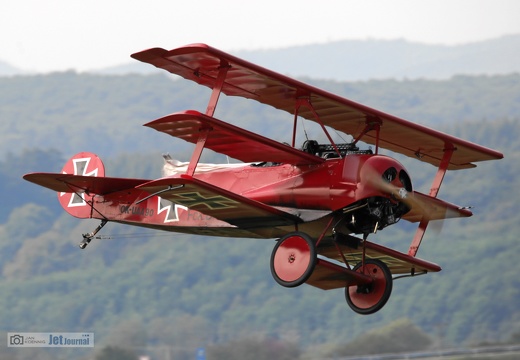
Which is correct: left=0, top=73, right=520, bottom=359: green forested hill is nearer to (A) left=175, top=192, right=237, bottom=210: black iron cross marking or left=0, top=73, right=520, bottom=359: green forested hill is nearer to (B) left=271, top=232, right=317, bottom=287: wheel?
(B) left=271, top=232, right=317, bottom=287: wheel

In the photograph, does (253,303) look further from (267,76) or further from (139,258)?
(267,76)

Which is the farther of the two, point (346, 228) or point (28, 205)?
point (28, 205)

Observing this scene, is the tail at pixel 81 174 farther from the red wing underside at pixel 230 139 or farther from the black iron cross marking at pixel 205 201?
the red wing underside at pixel 230 139

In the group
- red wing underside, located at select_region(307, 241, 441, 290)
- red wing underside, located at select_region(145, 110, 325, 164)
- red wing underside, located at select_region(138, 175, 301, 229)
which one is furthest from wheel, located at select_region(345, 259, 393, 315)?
red wing underside, located at select_region(145, 110, 325, 164)

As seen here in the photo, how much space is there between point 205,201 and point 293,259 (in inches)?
62.9

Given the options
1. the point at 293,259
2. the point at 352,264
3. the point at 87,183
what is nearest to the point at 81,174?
the point at 87,183

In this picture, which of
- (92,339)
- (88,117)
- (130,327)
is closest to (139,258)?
(130,327)

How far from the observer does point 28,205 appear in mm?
83438

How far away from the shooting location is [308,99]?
1792 centimetres

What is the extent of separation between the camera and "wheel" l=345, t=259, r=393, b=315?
1830 cm

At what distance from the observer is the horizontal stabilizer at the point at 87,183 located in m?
19.1

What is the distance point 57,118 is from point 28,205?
48723 millimetres

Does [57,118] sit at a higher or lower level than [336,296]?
higher

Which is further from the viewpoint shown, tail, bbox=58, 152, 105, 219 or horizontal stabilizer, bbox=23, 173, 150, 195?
tail, bbox=58, 152, 105, 219
